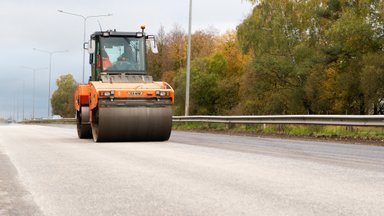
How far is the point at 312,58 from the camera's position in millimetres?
44219

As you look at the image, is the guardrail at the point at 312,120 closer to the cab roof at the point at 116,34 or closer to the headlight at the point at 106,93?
→ the cab roof at the point at 116,34

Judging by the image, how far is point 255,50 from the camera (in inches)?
1961

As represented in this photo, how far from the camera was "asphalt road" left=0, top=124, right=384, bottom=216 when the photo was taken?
17.0ft

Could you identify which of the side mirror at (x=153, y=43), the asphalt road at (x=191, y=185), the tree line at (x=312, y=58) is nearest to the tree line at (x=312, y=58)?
the tree line at (x=312, y=58)

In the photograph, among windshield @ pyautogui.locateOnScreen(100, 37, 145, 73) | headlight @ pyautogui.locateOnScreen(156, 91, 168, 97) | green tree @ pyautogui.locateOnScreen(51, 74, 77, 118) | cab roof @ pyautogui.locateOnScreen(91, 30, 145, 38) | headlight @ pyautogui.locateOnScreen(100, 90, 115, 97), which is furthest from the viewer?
green tree @ pyautogui.locateOnScreen(51, 74, 77, 118)

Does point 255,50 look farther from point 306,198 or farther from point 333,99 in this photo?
point 306,198

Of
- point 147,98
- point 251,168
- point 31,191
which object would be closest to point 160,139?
point 147,98

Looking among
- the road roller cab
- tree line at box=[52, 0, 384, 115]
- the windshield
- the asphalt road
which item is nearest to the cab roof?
the road roller cab

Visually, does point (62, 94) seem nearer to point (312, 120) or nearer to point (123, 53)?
point (312, 120)

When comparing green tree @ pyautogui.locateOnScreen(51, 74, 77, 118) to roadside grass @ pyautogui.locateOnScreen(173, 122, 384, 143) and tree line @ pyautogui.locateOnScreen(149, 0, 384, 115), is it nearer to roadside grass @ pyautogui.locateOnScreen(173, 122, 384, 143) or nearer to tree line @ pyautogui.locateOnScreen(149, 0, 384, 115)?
tree line @ pyautogui.locateOnScreen(149, 0, 384, 115)

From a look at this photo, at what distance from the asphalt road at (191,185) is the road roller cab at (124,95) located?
4527 millimetres

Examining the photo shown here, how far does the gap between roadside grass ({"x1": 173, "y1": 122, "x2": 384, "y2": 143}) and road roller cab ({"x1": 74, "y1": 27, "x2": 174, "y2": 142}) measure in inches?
256

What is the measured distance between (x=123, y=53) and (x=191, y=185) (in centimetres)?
1081

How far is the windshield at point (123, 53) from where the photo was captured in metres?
16.7
